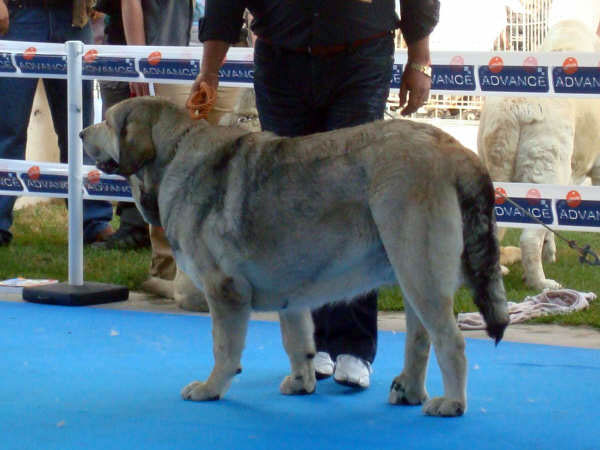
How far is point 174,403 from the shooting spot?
3.74m

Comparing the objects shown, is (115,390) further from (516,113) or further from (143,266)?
(516,113)

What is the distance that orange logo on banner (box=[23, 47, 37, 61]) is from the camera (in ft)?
21.1

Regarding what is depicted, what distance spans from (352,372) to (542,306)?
2.07m

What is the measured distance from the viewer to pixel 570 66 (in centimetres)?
558

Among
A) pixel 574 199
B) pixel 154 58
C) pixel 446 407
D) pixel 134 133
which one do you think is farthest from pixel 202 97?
pixel 574 199

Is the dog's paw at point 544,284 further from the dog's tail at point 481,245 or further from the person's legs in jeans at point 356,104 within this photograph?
the dog's tail at point 481,245

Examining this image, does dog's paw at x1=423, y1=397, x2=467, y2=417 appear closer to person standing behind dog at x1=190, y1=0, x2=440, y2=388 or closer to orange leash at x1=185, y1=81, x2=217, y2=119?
person standing behind dog at x1=190, y1=0, x2=440, y2=388

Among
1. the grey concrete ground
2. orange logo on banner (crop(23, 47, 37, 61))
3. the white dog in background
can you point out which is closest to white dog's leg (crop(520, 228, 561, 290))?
the white dog in background

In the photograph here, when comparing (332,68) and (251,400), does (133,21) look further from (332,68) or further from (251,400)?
(251,400)

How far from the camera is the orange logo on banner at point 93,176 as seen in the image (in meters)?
6.35

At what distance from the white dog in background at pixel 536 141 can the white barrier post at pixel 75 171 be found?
2776 mm

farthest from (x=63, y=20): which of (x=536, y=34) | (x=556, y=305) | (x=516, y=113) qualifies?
(x=536, y=34)

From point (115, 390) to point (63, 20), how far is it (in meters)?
4.46

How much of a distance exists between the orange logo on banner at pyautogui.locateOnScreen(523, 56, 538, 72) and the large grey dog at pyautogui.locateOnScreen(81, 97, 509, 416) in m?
2.36
